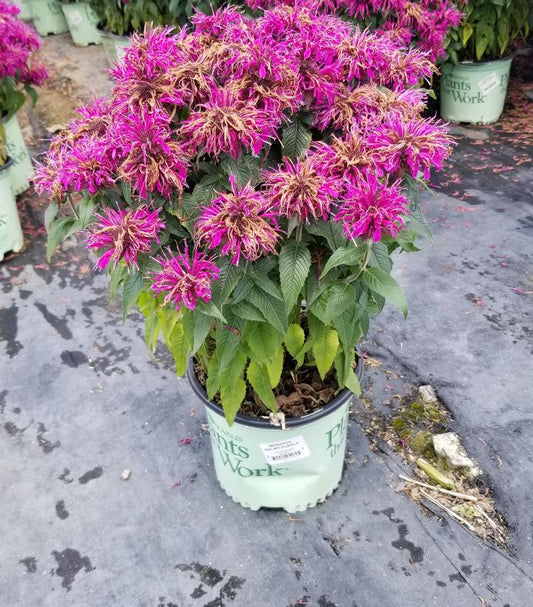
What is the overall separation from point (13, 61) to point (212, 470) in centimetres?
191

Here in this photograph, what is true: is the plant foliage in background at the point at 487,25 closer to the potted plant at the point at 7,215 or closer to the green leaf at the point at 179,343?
the potted plant at the point at 7,215

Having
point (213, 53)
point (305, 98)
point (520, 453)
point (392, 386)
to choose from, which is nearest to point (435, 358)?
point (392, 386)

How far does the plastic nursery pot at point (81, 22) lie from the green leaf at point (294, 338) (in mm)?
4139

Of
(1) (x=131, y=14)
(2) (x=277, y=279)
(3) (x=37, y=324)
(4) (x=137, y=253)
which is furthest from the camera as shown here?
(1) (x=131, y=14)

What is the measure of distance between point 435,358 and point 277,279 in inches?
41.8

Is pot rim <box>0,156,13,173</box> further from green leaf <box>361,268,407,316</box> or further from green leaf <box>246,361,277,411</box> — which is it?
green leaf <box>361,268,407,316</box>

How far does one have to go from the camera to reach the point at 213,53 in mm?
883

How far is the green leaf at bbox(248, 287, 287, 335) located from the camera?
975 millimetres

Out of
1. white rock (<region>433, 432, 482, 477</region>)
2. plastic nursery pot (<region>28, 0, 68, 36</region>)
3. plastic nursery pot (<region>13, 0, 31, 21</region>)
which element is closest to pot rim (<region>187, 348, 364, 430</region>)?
white rock (<region>433, 432, 482, 477</region>)

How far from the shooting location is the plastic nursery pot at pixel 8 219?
7.99ft

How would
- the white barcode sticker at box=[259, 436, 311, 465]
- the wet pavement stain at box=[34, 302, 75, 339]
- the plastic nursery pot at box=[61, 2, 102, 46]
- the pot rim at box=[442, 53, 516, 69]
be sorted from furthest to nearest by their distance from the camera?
the plastic nursery pot at box=[61, 2, 102, 46] < the pot rim at box=[442, 53, 516, 69] < the wet pavement stain at box=[34, 302, 75, 339] < the white barcode sticker at box=[259, 436, 311, 465]

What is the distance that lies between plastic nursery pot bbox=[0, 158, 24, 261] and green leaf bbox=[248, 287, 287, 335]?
74.3 inches

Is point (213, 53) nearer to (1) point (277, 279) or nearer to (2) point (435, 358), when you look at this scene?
(1) point (277, 279)

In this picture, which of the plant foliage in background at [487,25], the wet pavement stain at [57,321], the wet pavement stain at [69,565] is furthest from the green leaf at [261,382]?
the plant foliage in background at [487,25]
